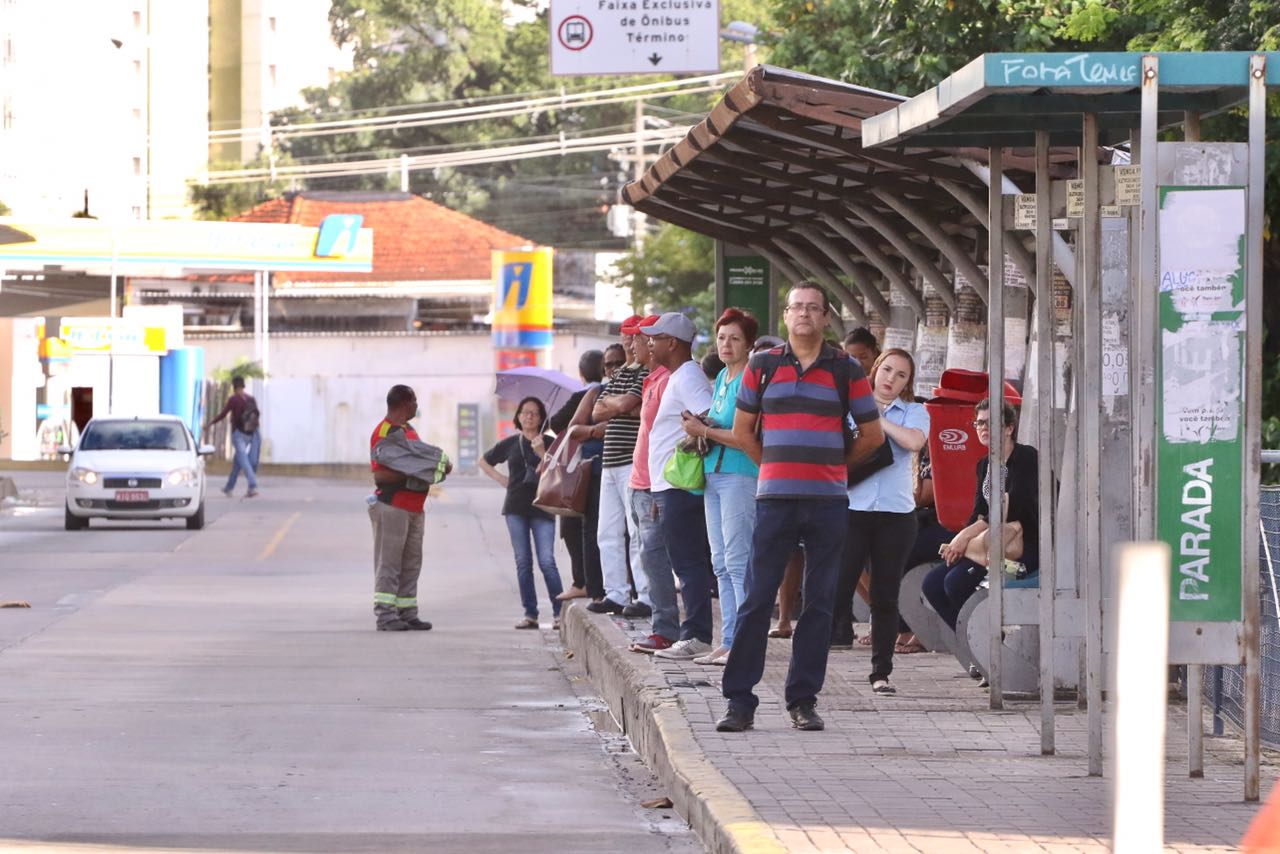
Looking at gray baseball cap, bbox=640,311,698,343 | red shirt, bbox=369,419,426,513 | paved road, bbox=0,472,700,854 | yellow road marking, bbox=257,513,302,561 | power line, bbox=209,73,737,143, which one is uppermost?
power line, bbox=209,73,737,143

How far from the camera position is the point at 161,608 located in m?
18.5

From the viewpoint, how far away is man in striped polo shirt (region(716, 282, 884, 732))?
9.54 meters

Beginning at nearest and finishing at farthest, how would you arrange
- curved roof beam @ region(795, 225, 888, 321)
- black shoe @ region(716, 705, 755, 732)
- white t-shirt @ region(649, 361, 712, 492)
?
black shoe @ region(716, 705, 755, 732), white t-shirt @ region(649, 361, 712, 492), curved roof beam @ region(795, 225, 888, 321)

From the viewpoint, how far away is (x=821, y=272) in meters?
16.3

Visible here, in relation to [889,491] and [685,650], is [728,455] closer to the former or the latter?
[889,491]

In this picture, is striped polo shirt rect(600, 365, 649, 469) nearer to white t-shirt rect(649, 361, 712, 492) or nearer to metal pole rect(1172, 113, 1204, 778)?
white t-shirt rect(649, 361, 712, 492)

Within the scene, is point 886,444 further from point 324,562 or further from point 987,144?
point 324,562

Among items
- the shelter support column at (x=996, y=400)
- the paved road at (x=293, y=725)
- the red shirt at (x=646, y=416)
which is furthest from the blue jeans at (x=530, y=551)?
the shelter support column at (x=996, y=400)

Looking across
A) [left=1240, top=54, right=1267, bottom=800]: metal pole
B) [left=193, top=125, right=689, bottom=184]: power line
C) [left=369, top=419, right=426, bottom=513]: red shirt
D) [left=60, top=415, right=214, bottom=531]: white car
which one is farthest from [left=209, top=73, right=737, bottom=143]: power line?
[left=1240, top=54, right=1267, bottom=800]: metal pole

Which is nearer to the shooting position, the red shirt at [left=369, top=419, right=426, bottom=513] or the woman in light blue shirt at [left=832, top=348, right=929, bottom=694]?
the woman in light blue shirt at [left=832, top=348, right=929, bottom=694]

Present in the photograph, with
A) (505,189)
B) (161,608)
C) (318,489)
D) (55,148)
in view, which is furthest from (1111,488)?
(505,189)

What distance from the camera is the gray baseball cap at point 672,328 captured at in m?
12.3

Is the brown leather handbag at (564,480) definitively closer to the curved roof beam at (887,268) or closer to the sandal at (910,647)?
the curved roof beam at (887,268)

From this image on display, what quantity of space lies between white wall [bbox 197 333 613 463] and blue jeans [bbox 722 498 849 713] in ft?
171
